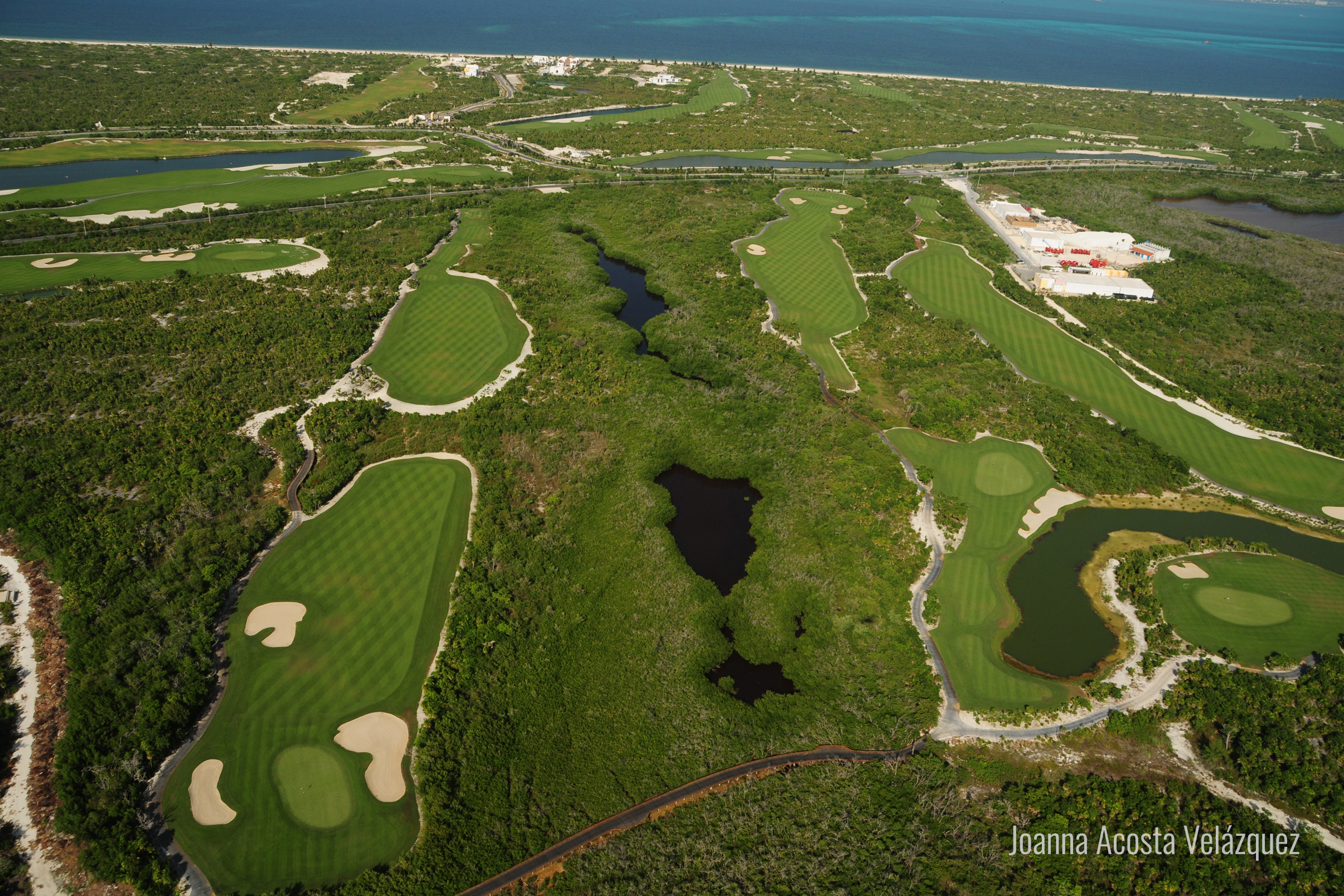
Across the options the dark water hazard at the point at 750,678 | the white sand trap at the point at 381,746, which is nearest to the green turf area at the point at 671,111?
the dark water hazard at the point at 750,678

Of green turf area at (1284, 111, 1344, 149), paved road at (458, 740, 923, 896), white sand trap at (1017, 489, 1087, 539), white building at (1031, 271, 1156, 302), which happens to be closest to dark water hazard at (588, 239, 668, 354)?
white sand trap at (1017, 489, 1087, 539)

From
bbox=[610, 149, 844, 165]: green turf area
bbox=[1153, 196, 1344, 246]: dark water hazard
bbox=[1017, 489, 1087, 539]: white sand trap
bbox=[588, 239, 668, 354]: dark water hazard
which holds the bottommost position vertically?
bbox=[1017, 489, 1087, 539]: white sand trap

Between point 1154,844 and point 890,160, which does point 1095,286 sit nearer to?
point 890,160

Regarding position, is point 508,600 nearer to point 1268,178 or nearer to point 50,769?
point 50,769

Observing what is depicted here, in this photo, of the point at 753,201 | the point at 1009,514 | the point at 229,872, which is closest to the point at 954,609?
the point at 1009,514

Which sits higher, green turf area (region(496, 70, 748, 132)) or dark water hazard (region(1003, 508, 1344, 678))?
green turf area (region(496, 70, 748, 132))

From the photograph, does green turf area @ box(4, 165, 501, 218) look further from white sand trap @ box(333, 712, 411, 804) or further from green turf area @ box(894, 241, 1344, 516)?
white sand trap @ box(333, 712, 411, 804)

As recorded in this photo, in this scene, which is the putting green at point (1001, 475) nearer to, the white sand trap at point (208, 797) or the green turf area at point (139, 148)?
the white sand trap at point (208, 797)
